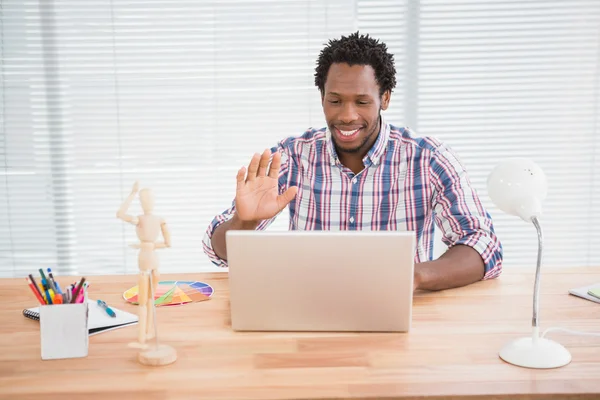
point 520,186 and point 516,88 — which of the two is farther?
point 516,88

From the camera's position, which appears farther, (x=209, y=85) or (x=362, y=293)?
(x=209, y=85)

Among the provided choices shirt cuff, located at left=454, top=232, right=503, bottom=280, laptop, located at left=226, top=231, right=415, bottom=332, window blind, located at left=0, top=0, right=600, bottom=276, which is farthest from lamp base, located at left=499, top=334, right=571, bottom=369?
window blind, located at left=0, top=0, right=600, bottom=276

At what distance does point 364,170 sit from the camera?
2.11 m

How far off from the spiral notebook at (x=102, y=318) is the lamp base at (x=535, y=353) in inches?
31.2

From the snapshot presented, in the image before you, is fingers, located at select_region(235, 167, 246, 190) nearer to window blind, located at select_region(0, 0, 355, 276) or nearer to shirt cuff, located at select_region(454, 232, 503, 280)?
shirt cuff, located at select_region(454, 232, 503, 280)

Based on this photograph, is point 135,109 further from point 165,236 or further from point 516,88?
point 165,236

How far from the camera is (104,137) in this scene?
3180 millimetres

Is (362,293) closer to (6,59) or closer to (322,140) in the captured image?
(322,140)

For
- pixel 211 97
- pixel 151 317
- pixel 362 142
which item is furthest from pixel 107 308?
pixel 211 97

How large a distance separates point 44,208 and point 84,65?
2.54 feet

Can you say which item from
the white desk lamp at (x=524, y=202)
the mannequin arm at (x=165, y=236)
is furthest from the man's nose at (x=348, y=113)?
the mannequin arm at (x=165, y=236)

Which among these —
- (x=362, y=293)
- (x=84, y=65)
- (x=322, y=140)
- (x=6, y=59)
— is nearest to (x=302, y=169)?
(x=322, y=140)

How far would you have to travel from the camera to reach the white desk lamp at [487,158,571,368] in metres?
1.13

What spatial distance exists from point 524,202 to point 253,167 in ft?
2.59
